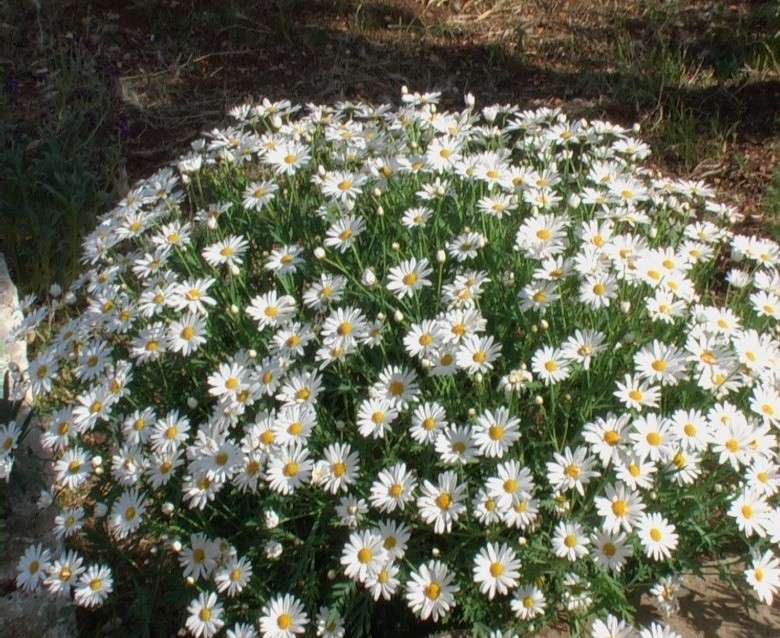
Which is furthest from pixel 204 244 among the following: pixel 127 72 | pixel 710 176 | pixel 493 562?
pixel 127 72

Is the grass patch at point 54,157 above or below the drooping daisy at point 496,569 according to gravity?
below

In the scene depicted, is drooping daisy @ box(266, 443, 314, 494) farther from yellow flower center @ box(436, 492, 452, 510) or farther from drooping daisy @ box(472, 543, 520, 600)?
drooping daisy @ box(472, 543, 520, 600)

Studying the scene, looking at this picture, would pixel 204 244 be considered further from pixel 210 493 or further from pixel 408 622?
pixel 408 622

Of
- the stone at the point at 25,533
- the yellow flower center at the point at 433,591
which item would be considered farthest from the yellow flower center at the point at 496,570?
the stone at the point at 25,533

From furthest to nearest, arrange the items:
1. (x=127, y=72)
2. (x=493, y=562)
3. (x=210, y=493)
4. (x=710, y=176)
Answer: (x=127, y=72) < (x=710, y=176) < (x=210, y=493) < (x=493, y=562)

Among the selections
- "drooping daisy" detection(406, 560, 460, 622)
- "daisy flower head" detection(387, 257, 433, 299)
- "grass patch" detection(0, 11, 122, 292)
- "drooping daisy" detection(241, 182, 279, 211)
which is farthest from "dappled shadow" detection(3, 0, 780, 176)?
"drooping daisy" detection(406, 560, 460, 622)

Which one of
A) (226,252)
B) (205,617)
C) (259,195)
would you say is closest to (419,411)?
(205,617)

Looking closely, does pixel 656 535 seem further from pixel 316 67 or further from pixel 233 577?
pixel 316 67

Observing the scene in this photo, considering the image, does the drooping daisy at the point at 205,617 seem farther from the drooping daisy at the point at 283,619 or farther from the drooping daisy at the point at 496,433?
the drooping daisy at the point at 496,433
